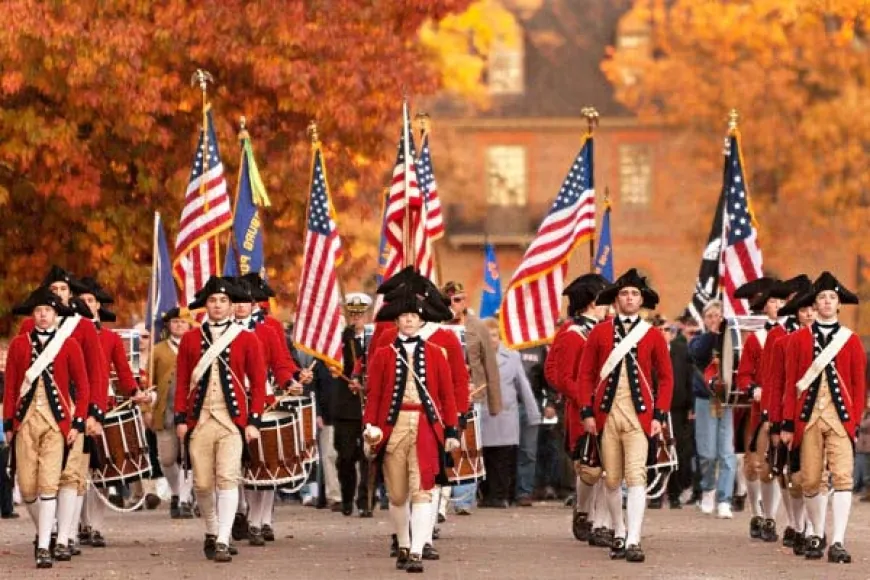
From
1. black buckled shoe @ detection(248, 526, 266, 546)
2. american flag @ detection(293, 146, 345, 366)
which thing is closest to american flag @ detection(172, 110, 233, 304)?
american flag @ detection(293, 146, 345, 366)

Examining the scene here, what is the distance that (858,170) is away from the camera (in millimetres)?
53031

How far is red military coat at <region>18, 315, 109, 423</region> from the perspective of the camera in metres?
19.2

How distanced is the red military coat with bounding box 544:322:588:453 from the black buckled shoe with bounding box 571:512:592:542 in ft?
2.16

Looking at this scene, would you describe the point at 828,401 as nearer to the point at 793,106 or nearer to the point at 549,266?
the point at 549,266

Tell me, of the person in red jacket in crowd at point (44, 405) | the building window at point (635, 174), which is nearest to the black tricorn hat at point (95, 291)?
the person in red jacket in crowd at point (44, 405)

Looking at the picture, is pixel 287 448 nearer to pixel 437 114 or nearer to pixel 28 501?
pixel 28 501

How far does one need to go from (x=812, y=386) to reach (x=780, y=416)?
416 mm

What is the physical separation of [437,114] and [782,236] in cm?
1500

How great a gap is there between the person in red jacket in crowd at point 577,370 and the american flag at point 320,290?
3.02 meters

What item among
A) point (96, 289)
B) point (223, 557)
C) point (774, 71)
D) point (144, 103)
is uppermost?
point (774, 71)

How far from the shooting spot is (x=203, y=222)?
25.1 m

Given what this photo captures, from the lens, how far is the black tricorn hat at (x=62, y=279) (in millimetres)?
19891

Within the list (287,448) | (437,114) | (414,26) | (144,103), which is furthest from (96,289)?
(437,114)

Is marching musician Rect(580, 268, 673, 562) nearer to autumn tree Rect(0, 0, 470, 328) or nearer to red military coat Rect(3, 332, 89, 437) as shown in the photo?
red military coat Rect(3, 332, 89, 437)
